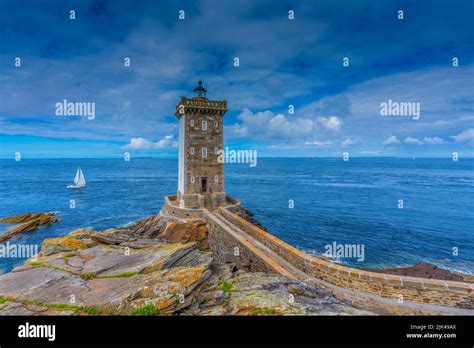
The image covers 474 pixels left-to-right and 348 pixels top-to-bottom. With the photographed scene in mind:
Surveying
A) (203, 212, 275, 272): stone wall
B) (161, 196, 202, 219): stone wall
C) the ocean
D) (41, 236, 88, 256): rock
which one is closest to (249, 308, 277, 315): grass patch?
(203, 212, 275, 272): stone wall

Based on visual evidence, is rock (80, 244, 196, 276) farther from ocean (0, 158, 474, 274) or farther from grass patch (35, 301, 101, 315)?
ocean (0, 158, 474, 274)

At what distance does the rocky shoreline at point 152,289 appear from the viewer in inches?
272

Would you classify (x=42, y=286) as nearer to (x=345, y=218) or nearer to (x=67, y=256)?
(x=67, y=256)

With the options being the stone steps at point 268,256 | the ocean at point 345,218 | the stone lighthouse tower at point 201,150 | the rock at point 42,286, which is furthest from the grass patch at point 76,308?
the ocean at point 345,218

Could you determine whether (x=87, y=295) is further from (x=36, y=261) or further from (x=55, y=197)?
(x=55, y=197)

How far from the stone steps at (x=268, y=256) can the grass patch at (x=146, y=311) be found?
5756 mm

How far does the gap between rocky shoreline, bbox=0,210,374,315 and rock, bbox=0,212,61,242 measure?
27035mm

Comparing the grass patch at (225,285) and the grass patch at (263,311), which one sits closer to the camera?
the grass patch at (263,311)

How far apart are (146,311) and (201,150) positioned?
65.0 feet

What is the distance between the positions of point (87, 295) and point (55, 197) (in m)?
58.0

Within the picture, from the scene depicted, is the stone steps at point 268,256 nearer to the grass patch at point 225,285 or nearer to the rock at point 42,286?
the grass patch at point 225,285
